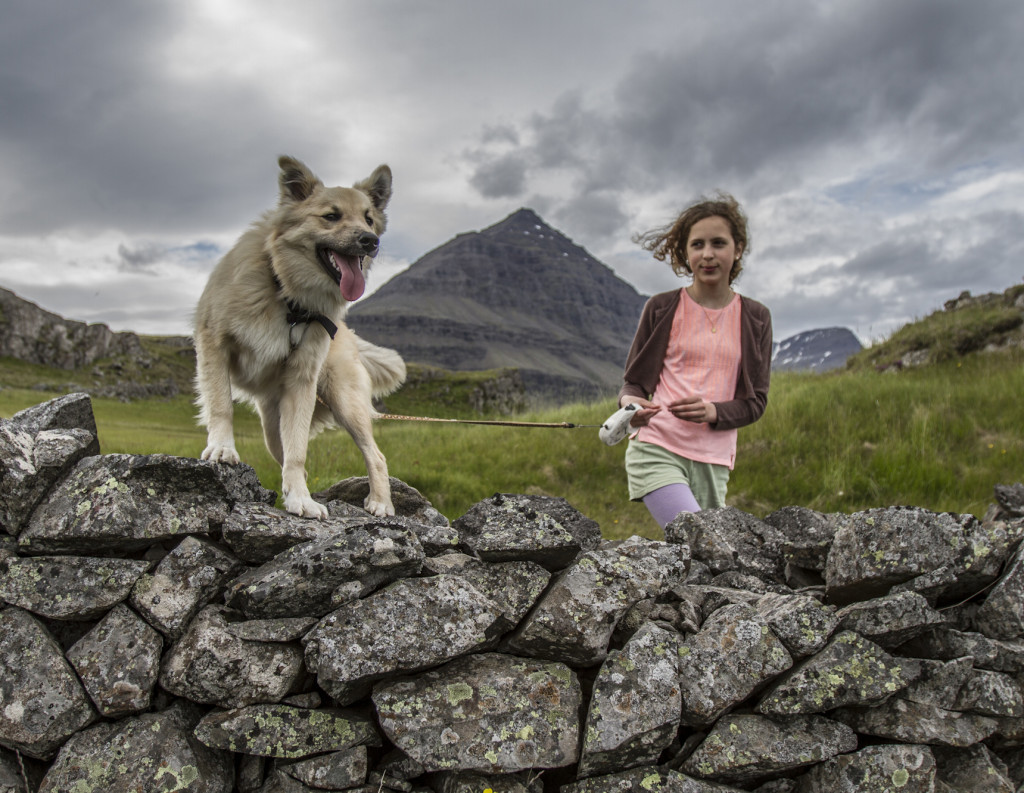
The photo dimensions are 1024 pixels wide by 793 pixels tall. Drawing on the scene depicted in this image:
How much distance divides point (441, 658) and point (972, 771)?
265 centimetres

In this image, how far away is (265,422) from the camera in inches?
178

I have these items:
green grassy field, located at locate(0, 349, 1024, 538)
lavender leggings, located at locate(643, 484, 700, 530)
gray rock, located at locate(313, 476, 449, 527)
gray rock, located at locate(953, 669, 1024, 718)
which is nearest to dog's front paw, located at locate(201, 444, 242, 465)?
gray rock, located at locate(313, 476, 449, 527)

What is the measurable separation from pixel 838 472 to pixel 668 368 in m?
4.34

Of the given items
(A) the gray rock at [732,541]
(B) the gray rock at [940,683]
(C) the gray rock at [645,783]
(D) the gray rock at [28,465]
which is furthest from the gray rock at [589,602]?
(D) the gray rock at [28,465]

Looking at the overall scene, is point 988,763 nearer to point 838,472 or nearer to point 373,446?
point 373,446

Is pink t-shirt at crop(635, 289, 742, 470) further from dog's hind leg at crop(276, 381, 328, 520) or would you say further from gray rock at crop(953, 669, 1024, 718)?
dog's hind leg at crop(276, 381, 328, 520)

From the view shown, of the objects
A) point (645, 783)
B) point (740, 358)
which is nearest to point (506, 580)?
point (645, 783)

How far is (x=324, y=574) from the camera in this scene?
284 centimetres

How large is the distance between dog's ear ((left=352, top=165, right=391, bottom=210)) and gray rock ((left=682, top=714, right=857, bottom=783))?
3.95 meters

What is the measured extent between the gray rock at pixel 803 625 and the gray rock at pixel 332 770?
2074mm

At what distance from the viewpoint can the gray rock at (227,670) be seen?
8.81 ft

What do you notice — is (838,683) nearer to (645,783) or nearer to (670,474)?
(645,783)

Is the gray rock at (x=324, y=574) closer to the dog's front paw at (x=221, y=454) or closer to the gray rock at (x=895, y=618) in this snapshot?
the dog's front paw at (x=221, y=454)

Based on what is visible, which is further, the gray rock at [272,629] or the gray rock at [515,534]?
the gray rock at [515,534]
